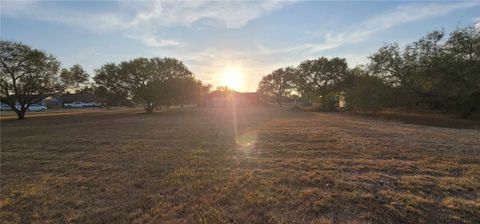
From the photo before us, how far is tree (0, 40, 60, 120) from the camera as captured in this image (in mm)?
21648

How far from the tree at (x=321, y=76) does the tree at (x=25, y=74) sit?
30.8m

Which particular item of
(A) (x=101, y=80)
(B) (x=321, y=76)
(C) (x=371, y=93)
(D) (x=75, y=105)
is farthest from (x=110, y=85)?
(D) (x=75, y=105)

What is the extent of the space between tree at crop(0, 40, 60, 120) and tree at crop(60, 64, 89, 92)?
0.64 meters

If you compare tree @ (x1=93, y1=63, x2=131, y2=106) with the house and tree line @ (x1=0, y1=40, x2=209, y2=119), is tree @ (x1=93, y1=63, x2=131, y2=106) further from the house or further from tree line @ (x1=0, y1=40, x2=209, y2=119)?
the house

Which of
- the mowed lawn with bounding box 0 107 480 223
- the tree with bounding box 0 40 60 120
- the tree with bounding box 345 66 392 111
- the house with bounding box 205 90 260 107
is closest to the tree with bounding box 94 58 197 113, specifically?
the tree with bounding box 0 40 60 120

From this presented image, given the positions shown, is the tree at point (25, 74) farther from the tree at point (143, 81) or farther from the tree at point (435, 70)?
the tree at point (435, 70)

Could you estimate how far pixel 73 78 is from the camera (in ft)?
85.3

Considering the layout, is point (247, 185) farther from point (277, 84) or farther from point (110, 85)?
point (277, 84)

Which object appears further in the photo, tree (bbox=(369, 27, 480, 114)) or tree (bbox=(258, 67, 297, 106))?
tree (bbox=(258, 67, 297, 106))

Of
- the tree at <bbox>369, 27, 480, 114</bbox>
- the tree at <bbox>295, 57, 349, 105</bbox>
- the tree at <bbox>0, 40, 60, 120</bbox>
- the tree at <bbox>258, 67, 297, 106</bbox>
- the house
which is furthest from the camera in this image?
the house

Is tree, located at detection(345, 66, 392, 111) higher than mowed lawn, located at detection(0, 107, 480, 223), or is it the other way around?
tree, located at detection(345, 66, 392, 111)

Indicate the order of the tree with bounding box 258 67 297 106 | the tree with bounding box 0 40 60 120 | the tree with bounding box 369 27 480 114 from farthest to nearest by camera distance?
the tree with bounding box 258 67 297 106
the tree with bounding box 0 40 60 120
the tree with bounding box 369 27 480 114

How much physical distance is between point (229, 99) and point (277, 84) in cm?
1204

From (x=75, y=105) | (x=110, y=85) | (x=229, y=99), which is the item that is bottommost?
(x=229, y=99)
